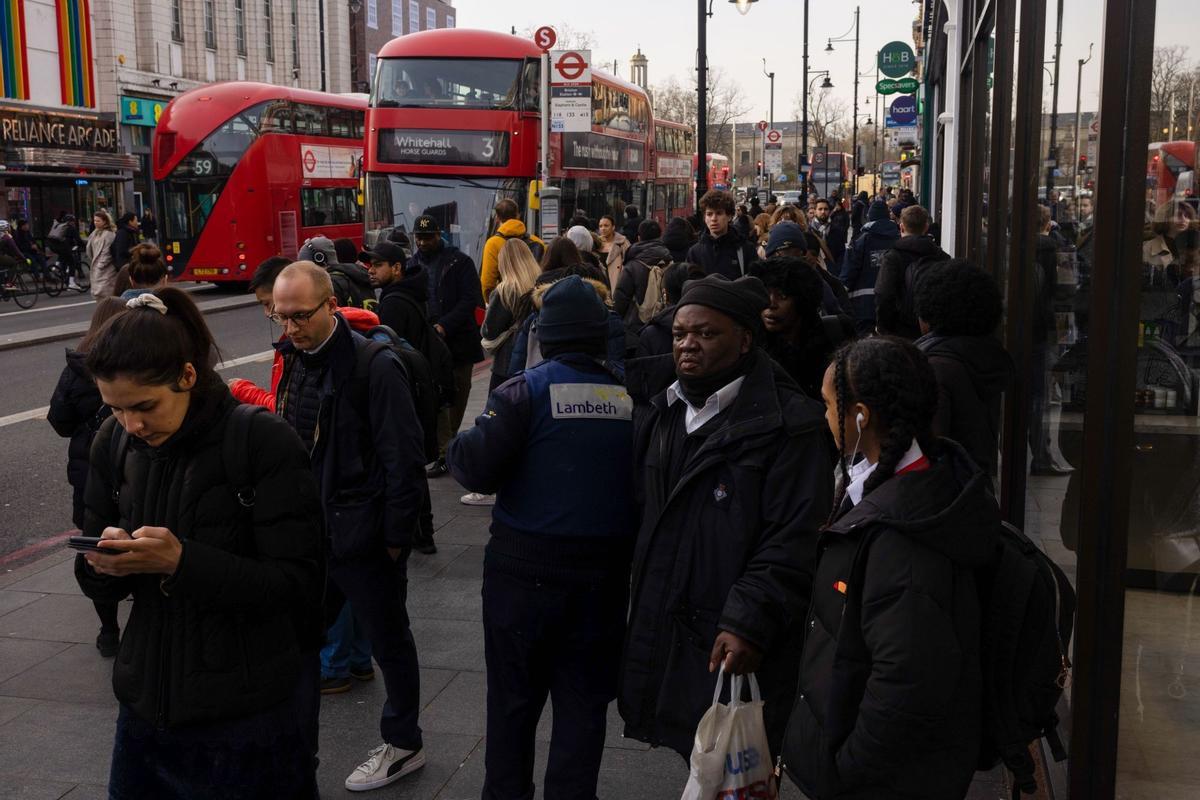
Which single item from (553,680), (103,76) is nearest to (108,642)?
(553,680)

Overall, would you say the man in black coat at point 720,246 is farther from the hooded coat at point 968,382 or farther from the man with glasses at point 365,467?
the man with glasses at point 365,467

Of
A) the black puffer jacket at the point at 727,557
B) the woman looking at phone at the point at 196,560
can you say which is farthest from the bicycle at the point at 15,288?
the black puffer jacket at the point at 727,557

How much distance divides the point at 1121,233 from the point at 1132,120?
269 mm

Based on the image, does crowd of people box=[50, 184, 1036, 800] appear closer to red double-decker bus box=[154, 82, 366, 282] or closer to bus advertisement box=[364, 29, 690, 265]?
bus advertisement box=[364, 29, 690, 265]

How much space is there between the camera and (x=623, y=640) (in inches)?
146

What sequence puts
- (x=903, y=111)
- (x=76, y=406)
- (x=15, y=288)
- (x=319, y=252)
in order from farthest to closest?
(x=15, y=288) → (x=903, y=111) → (x=319, y=252) → (x=76, y=406)

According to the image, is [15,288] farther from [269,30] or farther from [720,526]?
[720,526]

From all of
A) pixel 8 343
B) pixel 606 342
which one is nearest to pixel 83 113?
pixel 8 343

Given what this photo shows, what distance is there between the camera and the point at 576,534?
11.8ft

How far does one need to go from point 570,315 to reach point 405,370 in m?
1.01

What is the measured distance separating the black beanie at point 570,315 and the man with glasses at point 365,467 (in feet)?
2.83

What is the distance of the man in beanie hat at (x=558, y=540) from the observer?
3596 millimetres

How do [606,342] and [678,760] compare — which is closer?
[606,342]

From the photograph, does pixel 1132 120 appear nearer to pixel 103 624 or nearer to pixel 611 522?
pixel 611 522
